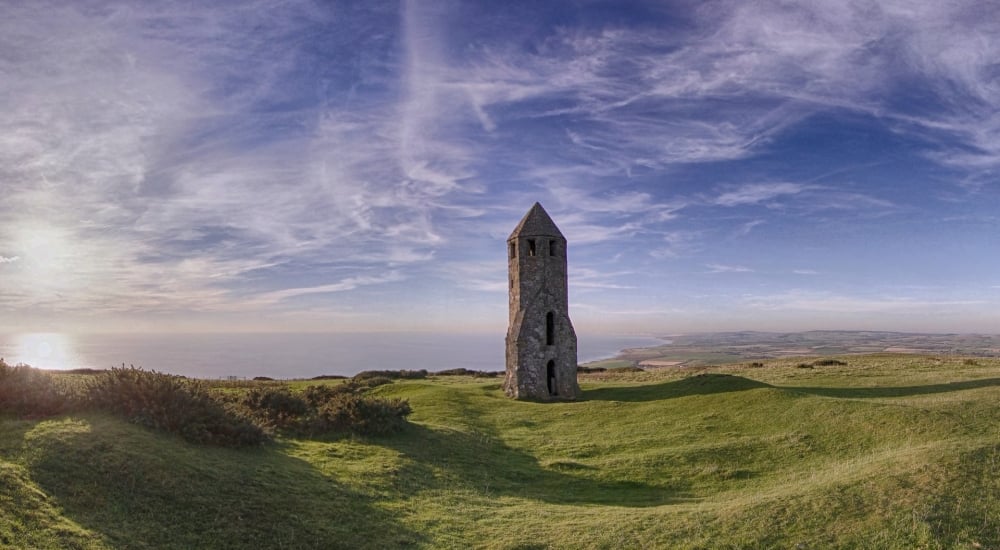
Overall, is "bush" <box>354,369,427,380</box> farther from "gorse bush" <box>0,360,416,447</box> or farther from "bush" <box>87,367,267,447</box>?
"bush" <box>87,367,267,447</box>

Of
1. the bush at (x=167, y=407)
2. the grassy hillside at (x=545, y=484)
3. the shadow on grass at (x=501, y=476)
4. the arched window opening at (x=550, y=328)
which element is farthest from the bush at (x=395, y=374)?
the bush at (x=167, y=407)

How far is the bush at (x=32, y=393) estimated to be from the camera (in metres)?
12.8

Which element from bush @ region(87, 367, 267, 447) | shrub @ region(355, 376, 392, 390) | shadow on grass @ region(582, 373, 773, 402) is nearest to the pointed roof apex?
shadow on grass @ region(582, 373, 773, 402)

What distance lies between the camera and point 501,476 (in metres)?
18.0

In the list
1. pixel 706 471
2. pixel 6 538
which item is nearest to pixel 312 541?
pixel 6 538

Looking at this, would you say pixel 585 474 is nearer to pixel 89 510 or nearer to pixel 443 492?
pixel 443 492

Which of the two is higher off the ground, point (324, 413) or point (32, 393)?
point (32, 393)

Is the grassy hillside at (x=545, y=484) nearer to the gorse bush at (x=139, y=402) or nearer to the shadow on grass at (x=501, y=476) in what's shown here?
the shadow on grass at (x=501, y=476)

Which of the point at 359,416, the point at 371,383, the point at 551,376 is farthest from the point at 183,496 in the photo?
the point at 371,383

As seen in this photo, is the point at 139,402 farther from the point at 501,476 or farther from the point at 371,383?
the point at 371,383

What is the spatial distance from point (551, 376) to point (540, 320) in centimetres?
371

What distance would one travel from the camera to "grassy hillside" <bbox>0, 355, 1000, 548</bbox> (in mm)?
10336

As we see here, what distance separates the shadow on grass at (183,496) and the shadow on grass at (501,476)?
114 inches

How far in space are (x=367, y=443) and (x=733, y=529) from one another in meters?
11.6
